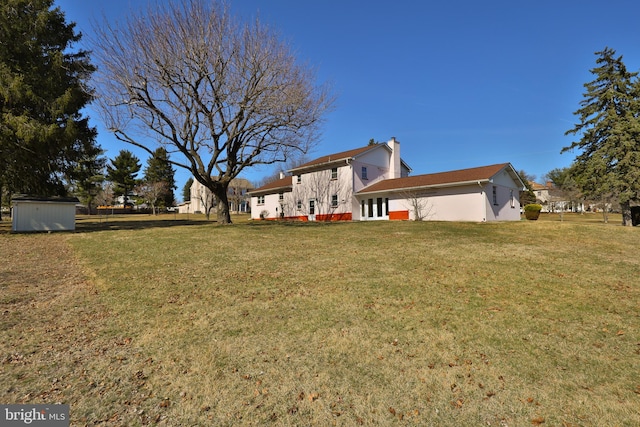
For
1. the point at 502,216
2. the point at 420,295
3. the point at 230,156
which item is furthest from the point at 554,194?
the point at 420,295

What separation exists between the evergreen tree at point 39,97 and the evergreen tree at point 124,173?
44.1m

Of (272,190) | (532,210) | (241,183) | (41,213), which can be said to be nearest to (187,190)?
(241,183)

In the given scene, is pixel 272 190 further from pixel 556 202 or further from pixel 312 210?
pixel 556 202

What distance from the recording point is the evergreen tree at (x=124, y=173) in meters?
61.8

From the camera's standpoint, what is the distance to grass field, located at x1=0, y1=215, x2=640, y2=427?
313 cm

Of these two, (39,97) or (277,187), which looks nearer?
(39,97)

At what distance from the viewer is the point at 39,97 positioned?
17688mm

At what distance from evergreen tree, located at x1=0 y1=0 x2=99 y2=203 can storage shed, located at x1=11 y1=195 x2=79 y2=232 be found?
2222 millimetres

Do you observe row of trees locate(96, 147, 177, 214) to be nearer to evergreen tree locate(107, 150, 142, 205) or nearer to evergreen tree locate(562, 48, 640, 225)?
evergreen tree locate(107, 150, 142, 205)

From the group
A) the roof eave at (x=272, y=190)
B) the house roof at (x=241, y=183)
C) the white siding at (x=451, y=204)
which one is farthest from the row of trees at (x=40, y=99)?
the house roof at (x=241, y=183)

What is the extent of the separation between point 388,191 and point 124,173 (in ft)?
188

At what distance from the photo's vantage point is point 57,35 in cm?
2061

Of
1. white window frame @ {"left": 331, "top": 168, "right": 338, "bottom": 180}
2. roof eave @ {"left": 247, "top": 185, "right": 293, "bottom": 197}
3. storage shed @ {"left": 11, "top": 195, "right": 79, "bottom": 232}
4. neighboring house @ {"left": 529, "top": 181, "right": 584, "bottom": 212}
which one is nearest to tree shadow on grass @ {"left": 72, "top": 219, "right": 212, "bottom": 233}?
storage shed @ {"left": 11, "top": 195, "right": 79, "bottom": 232}

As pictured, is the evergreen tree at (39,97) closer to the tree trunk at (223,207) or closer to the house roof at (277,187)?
the tree trunk at (223,207)
